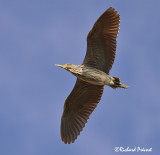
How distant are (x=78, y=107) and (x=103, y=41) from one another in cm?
306

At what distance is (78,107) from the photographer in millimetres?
14719

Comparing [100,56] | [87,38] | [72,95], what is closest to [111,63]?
[100,56]

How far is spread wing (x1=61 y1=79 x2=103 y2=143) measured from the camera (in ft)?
46.9

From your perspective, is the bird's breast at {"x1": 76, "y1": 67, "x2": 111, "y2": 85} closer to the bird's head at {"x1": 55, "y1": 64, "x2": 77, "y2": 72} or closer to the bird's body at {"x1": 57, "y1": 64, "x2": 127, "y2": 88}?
the bird's body at {"x1": 57, "y1": 64, "x2": 127, "y2": 88}

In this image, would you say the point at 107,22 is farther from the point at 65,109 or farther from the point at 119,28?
the point at 65,109

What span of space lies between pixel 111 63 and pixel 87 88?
1.54 meters

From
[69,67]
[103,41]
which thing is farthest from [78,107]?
[103,41]

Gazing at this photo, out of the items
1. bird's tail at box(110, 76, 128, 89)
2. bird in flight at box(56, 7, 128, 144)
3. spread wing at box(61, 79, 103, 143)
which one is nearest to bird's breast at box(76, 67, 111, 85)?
bird in flight at box(56, 7, 128, 144)

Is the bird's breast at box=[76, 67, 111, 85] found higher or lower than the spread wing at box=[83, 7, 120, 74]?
lower

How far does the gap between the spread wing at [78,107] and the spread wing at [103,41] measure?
3.53 feet

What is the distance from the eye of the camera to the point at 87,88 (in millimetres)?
14305

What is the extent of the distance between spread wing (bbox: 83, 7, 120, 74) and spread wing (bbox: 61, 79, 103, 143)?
1.08 meters

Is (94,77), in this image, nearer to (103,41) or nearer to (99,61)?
(99,61)

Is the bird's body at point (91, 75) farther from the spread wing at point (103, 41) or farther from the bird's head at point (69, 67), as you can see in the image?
the spread wing at point (103, 41)
